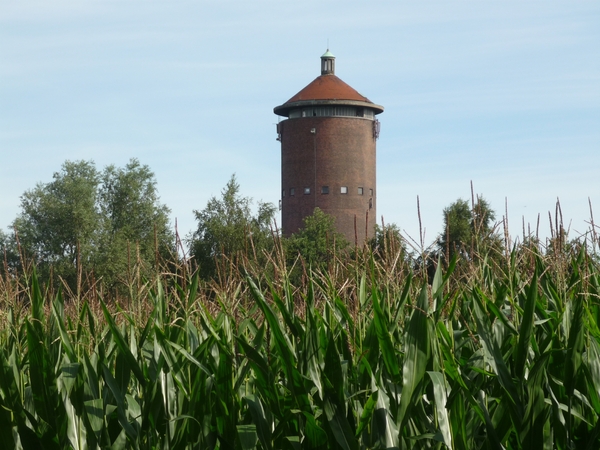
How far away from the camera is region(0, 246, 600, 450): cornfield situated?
360 centimetres

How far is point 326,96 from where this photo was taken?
188 ft

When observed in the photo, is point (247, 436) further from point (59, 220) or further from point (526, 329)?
point (59, 220)

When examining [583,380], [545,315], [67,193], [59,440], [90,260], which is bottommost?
[59,440]

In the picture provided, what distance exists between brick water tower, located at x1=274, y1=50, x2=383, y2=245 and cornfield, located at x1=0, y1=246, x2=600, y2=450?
50670 millimetres

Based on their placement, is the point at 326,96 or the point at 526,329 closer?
the point at 526,329

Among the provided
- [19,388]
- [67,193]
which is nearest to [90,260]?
[67,193]

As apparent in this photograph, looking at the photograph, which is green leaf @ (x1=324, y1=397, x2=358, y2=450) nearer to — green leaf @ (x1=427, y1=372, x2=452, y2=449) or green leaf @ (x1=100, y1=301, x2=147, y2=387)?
green leaf @ (x1=427, y1=372, x2=452, y2=449)

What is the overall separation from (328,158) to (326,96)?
4340 millimetres

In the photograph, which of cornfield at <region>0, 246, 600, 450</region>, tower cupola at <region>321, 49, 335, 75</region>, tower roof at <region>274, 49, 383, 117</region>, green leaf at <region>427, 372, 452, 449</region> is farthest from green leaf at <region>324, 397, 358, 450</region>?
tower cupola at <region>321, 49, 335, 75</region>

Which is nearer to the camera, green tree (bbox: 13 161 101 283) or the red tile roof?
green tree (bbox: 13 161 101 283)

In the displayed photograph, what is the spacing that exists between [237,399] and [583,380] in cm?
145

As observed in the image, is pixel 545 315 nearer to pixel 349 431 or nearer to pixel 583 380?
pixel 583 380

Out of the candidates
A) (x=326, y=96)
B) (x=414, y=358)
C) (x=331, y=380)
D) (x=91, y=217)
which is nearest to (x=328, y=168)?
(x=326, y=96)

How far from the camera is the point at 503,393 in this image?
368cm
